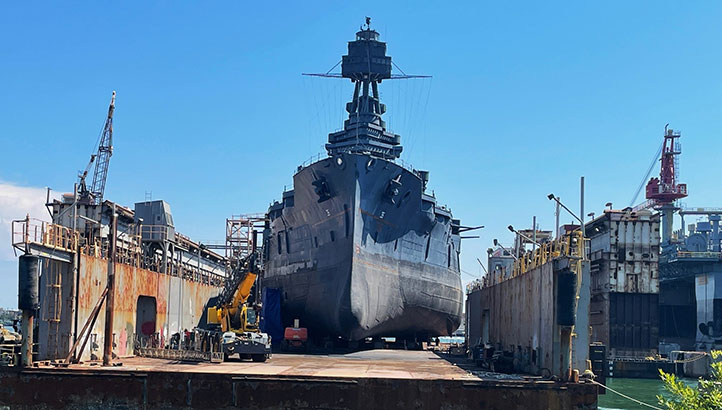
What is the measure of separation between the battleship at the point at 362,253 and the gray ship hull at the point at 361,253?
0.15 feet

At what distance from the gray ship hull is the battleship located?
0.05m

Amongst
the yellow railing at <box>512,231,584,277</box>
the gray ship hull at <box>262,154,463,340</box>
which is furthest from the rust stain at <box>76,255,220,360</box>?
the yellow railing at <box>512,231,584,277</box>

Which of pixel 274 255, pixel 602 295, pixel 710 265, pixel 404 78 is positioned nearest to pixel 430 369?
pixel 274 255

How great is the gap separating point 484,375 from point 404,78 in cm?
3001

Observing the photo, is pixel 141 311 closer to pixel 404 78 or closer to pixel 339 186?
pixel 339 186

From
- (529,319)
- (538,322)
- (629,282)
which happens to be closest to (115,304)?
(529,319)

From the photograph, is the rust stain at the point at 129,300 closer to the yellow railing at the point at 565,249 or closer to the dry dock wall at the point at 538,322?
the dry dock wall at the point at 538,322

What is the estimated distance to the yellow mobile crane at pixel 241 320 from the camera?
86.8 feet

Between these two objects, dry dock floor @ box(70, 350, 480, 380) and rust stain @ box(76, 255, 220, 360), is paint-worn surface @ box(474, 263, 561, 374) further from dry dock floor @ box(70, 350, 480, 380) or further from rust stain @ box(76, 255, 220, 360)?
rust stain @ box(76, 255, 220, 360)

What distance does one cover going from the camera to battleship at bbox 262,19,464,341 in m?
33.6

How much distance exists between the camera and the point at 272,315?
38.9m

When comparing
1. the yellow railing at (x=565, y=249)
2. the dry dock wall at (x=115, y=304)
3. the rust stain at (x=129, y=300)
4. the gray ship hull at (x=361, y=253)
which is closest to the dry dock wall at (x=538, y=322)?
the yellow railing at (x=565, y=249)

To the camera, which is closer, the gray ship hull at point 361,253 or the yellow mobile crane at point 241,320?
the yellow mobile crane at point 241,320

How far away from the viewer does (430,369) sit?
80.8 ft
